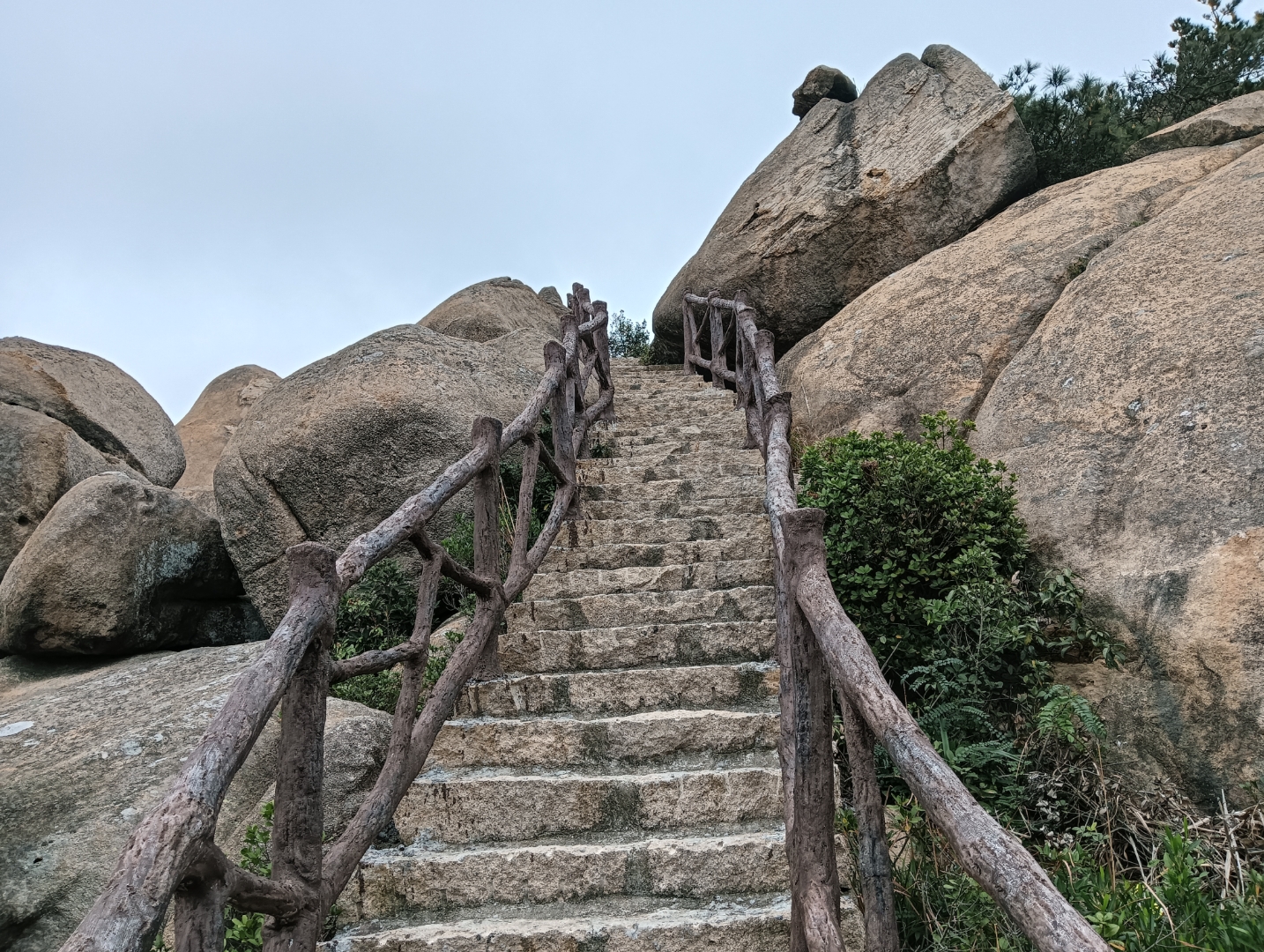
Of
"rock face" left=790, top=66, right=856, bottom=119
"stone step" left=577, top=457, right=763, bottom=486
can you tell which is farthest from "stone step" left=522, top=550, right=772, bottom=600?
"rock face" left=790, top=66, right=856, bottom=119

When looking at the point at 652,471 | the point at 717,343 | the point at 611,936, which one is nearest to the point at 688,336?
the point at 717,343

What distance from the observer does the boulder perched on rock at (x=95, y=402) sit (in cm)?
757

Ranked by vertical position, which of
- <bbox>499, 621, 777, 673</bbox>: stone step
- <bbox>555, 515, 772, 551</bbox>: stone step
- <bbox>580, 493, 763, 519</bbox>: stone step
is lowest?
<bbox>499, 621, 777, 673</bbox>: stone step

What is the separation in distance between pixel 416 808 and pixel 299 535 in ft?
10.5

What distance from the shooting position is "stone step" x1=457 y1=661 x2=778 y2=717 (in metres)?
3.57

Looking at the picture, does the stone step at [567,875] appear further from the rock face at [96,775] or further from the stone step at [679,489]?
the stone step at [679,489]

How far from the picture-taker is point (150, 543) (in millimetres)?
5699

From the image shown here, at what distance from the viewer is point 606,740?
3.34m

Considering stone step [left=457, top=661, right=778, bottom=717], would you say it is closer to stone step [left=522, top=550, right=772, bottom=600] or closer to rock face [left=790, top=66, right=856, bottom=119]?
stone step [left=522, top=550, right=772, bottom=600]

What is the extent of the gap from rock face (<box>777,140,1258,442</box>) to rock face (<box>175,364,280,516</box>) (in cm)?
950

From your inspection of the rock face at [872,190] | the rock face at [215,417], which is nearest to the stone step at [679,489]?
the rock face at [872,190]

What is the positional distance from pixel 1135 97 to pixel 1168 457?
7969mm

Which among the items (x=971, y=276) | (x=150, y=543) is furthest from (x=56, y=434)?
(x=971, y=276)

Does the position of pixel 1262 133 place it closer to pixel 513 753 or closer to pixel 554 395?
pixel 554 395
